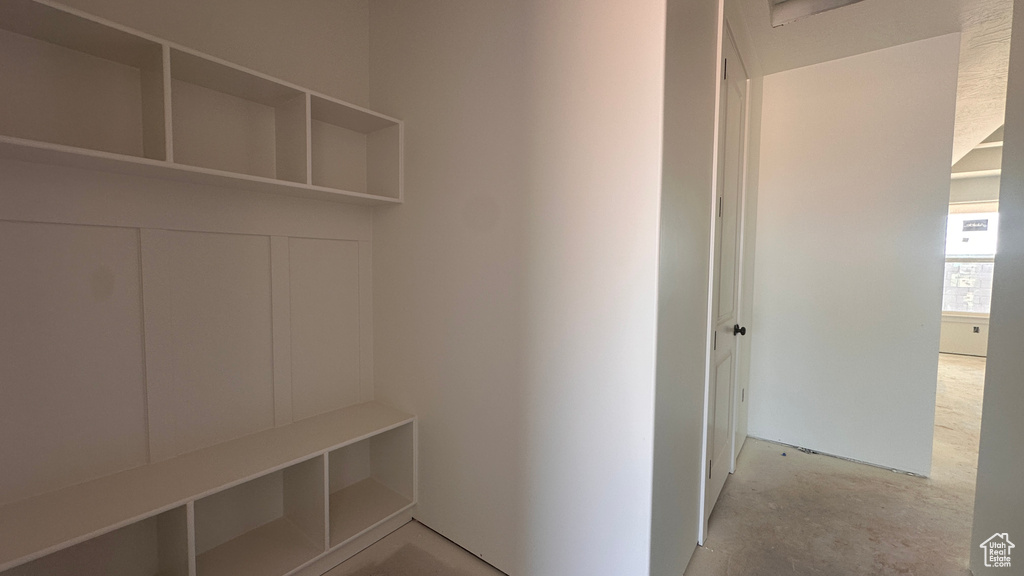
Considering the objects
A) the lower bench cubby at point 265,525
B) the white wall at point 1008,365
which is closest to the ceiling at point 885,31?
the white wall at point 1008,365

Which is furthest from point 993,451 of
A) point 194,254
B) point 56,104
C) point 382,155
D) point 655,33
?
point 56,104

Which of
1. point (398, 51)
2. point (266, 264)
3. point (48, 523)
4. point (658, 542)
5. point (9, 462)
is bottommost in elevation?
point (658, 542)

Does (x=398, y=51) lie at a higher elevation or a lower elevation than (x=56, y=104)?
higher

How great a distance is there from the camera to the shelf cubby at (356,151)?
6.48ft

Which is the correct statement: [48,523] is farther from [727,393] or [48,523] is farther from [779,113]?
[779,113]

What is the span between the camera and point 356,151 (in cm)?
216

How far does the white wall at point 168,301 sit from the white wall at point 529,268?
36 centimetres

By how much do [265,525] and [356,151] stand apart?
6.10 feet

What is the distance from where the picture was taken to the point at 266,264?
6.01 feet

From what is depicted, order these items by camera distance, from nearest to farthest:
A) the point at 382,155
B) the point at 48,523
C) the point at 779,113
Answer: the point at 48,523 < the point at 382,155 < the point at 779,113

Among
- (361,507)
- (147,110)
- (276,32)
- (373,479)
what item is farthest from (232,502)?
(276,32)

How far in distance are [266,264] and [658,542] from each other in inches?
76.5

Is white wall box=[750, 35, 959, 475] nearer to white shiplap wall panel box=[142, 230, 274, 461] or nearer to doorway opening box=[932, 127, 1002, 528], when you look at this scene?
white shiplap wall panel box=[142, 230, 274, 461]

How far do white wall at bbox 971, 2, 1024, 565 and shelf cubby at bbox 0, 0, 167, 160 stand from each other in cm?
301
